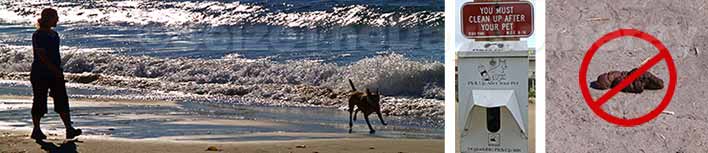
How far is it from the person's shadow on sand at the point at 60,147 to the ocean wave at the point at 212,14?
0.36 meters

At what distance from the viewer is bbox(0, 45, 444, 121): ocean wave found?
3320 mm

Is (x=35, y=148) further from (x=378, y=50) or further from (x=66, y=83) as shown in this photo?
(x=378, y=50)

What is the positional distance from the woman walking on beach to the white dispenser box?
1140 mm

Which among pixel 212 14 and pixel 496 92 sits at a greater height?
pixel 212 14

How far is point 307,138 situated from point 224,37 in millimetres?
384

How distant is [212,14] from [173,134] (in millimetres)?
372

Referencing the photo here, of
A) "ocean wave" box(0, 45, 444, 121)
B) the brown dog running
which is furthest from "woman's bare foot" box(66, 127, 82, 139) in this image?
the brown dog running

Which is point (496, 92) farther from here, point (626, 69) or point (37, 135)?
point (37, 135)

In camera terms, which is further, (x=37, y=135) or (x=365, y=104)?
(x=37, y=135)

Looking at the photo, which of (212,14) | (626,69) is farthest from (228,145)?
(626,69)

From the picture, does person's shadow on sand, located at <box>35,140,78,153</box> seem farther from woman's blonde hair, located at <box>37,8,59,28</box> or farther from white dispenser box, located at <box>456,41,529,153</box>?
white dispenser box, located at <box>456,41,529,153</box>

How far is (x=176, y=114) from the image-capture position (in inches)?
134

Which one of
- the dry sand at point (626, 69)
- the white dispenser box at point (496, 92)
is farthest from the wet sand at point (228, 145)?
the dry sand at point (626, 69)

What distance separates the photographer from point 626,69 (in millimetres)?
3508
